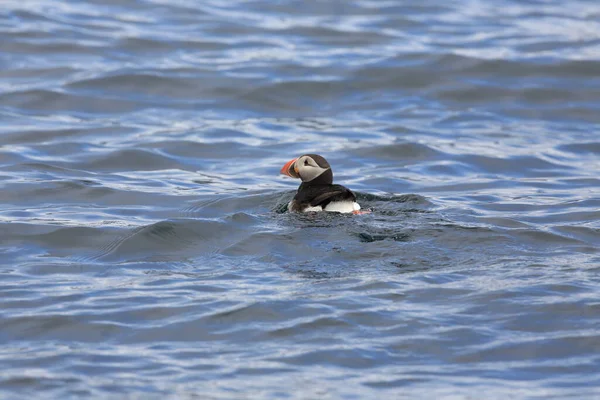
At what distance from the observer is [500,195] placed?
9922 mm

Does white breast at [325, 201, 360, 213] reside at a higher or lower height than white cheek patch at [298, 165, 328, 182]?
lower

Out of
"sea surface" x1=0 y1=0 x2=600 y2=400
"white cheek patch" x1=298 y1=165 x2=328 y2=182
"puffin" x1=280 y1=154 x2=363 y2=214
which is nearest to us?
"sea surface" x1=0 y1=0 x2=600 y2=400

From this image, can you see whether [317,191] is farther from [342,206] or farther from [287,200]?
[287,200]

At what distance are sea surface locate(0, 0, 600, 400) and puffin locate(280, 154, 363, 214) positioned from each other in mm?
165

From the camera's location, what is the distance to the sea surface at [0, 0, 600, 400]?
5363 mm

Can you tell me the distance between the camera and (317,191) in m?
8.58

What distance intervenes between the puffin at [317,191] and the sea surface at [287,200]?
0.54ft

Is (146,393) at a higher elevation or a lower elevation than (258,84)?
lower

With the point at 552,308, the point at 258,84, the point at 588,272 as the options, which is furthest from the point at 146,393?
the point at 258,84

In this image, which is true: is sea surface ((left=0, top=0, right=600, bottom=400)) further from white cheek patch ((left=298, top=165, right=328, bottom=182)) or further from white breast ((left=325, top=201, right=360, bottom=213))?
white cheek patch ((left=298, top=165, right=328, bottom=182))

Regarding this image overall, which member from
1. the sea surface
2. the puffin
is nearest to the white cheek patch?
the puffin

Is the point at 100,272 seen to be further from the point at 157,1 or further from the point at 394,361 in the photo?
the point at 157,1

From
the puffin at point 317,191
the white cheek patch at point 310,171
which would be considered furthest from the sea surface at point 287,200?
the white cheek patch at point 310,171

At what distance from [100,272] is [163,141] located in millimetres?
5387
